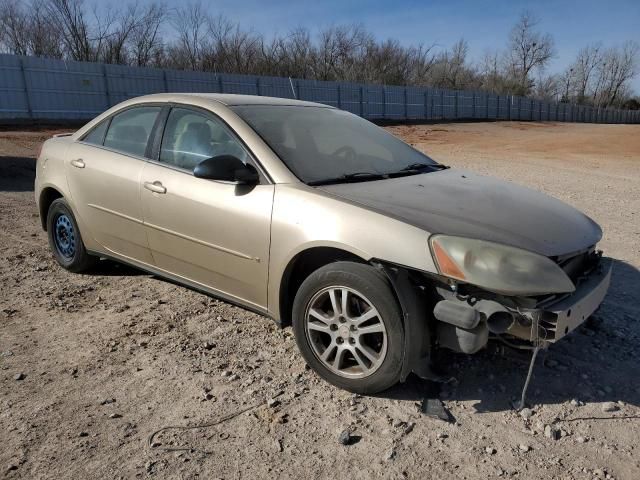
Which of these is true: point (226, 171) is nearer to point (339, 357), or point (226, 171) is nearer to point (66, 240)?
point (339, 357)

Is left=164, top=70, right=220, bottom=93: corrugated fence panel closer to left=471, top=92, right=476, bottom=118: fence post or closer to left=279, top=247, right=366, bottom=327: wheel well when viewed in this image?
left=279, top=247, right=366, bottom=327: wheel well

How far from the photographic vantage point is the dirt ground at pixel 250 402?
243 cm

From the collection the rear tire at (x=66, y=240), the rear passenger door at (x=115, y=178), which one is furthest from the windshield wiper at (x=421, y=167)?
the rear tire at (x=66, y=240)

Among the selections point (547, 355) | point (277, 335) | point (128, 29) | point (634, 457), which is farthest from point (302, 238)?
point (128, 29)

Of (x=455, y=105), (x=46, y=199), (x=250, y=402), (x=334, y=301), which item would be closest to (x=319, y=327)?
(x=334, y=301)

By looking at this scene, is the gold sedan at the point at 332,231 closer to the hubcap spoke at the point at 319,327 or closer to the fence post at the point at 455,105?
the hubcap spoke at the point at 319,327

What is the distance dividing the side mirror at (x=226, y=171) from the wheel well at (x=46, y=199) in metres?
2.25

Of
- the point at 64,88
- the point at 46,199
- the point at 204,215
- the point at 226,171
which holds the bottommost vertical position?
the point at 46,199

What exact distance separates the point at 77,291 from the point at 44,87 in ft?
73.3

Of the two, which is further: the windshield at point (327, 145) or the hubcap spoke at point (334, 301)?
the windshield at point (327, 145)

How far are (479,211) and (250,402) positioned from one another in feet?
5.33

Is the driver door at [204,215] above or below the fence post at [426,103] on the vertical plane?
above

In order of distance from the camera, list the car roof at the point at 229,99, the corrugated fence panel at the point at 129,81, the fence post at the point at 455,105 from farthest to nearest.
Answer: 1. the fence post at the point at 455,105
2. the corrugated fence panel at the point at 129,81
3. the car roof at the point at 229,99

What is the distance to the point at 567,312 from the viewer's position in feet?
8.57
